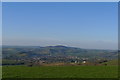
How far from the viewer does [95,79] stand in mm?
22906

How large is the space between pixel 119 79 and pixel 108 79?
1.17m

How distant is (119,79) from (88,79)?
121 inches

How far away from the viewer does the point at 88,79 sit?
23000 mm

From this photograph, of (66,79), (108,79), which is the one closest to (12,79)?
(66,79)

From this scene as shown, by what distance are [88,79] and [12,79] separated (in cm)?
730

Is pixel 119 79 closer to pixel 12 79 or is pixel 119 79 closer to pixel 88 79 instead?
pixel 88 79

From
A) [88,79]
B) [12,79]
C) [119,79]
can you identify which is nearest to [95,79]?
[88,79]

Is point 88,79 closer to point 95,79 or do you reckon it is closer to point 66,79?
point 95,79

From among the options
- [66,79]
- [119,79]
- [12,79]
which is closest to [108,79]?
[119,79]

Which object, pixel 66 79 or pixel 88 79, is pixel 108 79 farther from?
pixel 66 79

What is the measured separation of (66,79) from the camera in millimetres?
22328

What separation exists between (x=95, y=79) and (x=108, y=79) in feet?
4.16

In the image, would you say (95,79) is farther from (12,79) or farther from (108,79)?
Answer: (12,79)

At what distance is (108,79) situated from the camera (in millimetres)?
22984
